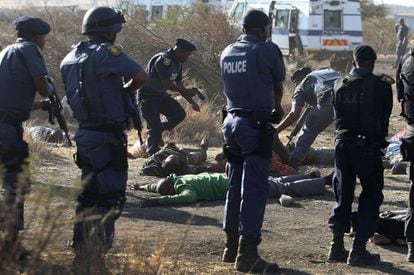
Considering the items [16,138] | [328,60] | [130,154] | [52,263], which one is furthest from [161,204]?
[328,60]

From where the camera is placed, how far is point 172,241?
7602 millimetres

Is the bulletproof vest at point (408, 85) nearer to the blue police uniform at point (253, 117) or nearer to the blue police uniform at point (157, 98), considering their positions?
the blue police uniform at point (253, 117)

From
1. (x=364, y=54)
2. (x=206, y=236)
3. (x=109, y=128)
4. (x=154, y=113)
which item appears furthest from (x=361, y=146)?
(x=154, y=113)

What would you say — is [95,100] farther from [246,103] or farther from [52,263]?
[52,263]

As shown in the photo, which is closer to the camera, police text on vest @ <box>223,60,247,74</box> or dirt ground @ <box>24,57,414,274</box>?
dirt ground @ <box>24,57,414,274</box>

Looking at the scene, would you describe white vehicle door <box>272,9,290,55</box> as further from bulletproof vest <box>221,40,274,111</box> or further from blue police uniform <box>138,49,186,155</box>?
bulletproof vest <box>221,40,274,111</box>

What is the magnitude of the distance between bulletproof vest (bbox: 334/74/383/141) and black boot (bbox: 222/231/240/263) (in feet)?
3.75

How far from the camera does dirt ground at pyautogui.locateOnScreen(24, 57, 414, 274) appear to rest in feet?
19.3

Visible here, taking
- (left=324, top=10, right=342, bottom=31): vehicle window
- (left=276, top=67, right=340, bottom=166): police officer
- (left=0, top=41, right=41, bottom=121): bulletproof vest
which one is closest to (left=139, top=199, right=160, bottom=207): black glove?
(left=276, top=67, right=340, bottom=166): police officer

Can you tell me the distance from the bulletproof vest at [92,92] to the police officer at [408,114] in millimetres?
2190

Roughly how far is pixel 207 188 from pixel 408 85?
3026 mm

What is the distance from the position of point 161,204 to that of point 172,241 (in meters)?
1.90

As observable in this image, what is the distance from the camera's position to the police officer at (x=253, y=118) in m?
6.81

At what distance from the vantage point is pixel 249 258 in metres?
6.79
